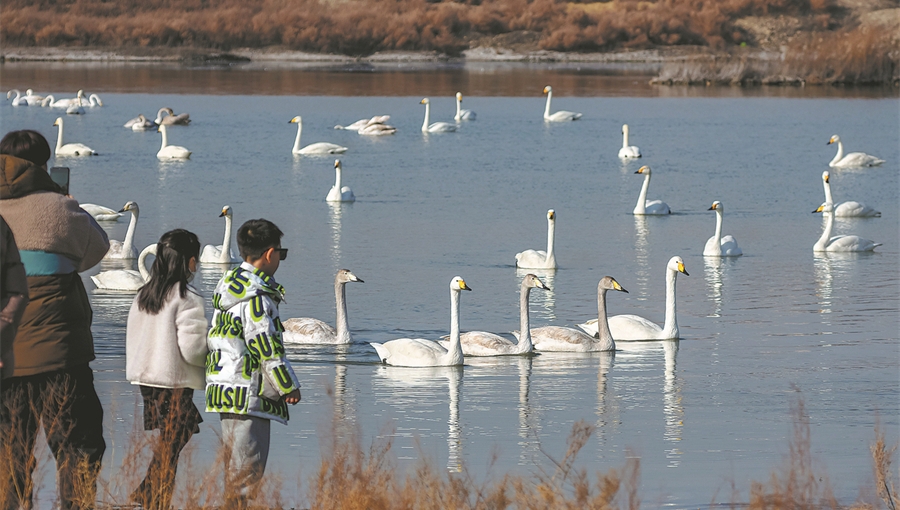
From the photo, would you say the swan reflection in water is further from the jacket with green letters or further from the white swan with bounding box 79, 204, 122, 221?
the white swan with bounding box 79, 204, 122, 221

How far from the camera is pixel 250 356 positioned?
4.81 m

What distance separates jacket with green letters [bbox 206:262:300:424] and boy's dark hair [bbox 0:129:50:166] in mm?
836

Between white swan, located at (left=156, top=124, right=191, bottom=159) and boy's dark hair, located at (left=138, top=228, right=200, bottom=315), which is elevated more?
boy's dark hair, located at (left=138, top=228, right=200, bottom=315)

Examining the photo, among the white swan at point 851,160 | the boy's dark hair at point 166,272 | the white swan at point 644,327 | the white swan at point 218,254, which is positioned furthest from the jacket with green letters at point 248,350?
the white swan at point 851,160

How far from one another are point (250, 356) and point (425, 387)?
15.3 ft

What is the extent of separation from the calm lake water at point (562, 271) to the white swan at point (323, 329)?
9 cm

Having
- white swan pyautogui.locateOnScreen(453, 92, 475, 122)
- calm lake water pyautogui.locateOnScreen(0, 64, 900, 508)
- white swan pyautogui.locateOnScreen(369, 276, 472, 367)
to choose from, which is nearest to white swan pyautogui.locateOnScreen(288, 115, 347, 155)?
calm lake water pyautogui.locateOnScreen(0, 64, 900, 508)

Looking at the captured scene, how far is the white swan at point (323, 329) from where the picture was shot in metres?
10.6

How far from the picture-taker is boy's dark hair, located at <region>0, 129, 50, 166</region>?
16.0ft

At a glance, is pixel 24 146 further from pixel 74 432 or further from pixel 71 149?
pixel 71 149

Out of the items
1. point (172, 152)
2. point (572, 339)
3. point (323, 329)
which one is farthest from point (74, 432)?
point (172, 152)

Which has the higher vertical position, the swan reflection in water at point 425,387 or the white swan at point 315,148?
the white swan at point 315,148

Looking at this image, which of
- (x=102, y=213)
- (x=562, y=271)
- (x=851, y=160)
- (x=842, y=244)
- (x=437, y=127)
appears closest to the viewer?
(x=562, y=271)

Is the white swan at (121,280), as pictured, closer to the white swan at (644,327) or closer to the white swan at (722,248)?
the white swan at (644,327)
